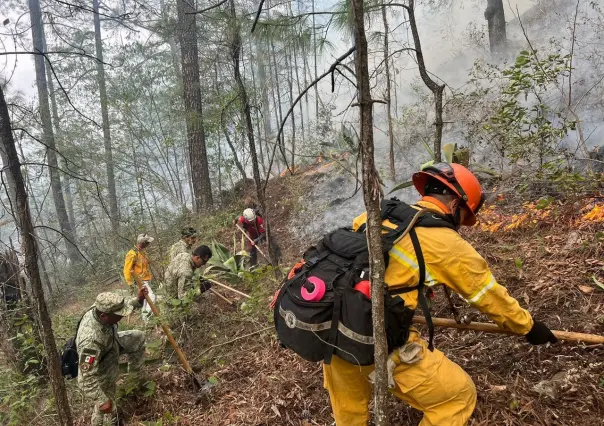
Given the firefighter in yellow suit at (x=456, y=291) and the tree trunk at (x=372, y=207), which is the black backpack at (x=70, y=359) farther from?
the tree trunk at (x=372, y=207)

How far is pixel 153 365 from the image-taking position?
16.7ft

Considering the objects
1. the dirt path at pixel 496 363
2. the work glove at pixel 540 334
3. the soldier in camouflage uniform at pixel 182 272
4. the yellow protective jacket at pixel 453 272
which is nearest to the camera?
the yellow protective jacket at pixel 453 272

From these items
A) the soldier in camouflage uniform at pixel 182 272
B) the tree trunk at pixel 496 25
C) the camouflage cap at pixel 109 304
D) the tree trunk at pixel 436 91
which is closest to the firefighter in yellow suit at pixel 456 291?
the tree trunk at pixel 436 91

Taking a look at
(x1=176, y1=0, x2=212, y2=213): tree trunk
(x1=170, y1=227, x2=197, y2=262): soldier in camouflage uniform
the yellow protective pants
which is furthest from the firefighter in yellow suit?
(x1=176, y1=0, x2=212, y2=213): tree trunk

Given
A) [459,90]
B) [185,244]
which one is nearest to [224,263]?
[185,244]

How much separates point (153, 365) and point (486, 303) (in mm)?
4333

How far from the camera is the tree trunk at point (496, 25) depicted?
1291 centimetres

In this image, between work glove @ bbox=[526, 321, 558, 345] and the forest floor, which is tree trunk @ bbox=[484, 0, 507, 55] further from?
work glove @ bbox=[526, 321, 558, 345]

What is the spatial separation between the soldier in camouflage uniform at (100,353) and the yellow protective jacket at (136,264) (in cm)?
277

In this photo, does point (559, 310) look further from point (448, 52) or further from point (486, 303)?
point (448, 52)

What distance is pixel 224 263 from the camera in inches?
307

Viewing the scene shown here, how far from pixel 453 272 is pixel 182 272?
199 inches

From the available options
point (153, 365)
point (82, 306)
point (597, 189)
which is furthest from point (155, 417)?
point (82, 306)

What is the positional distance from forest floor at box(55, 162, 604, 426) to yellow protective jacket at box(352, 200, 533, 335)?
77cm
